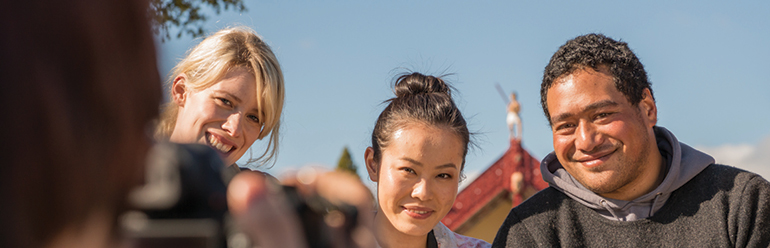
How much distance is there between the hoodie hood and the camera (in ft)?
9.36

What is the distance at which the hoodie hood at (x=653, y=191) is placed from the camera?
2854 mm

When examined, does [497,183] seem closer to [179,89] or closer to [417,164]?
[417,164]

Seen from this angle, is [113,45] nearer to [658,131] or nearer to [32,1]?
[32,1]

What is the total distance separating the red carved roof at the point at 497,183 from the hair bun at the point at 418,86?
604 cm

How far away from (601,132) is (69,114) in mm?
2578

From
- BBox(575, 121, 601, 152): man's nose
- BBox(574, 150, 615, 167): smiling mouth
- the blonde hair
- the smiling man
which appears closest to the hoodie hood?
the smiling man

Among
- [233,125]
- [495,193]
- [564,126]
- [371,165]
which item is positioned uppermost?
[564,126]

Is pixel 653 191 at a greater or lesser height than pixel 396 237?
greater

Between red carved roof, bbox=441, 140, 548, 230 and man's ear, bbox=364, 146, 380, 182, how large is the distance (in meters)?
6.15

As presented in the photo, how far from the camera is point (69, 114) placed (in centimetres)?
55

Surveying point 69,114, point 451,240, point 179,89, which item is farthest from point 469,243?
point 69,114

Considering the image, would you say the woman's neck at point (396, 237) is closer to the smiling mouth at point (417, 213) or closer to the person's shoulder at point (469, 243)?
the smiling mouth at point (417, 213)

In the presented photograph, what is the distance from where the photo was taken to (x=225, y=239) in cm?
63

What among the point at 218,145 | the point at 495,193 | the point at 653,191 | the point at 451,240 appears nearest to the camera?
the point at 218,145
